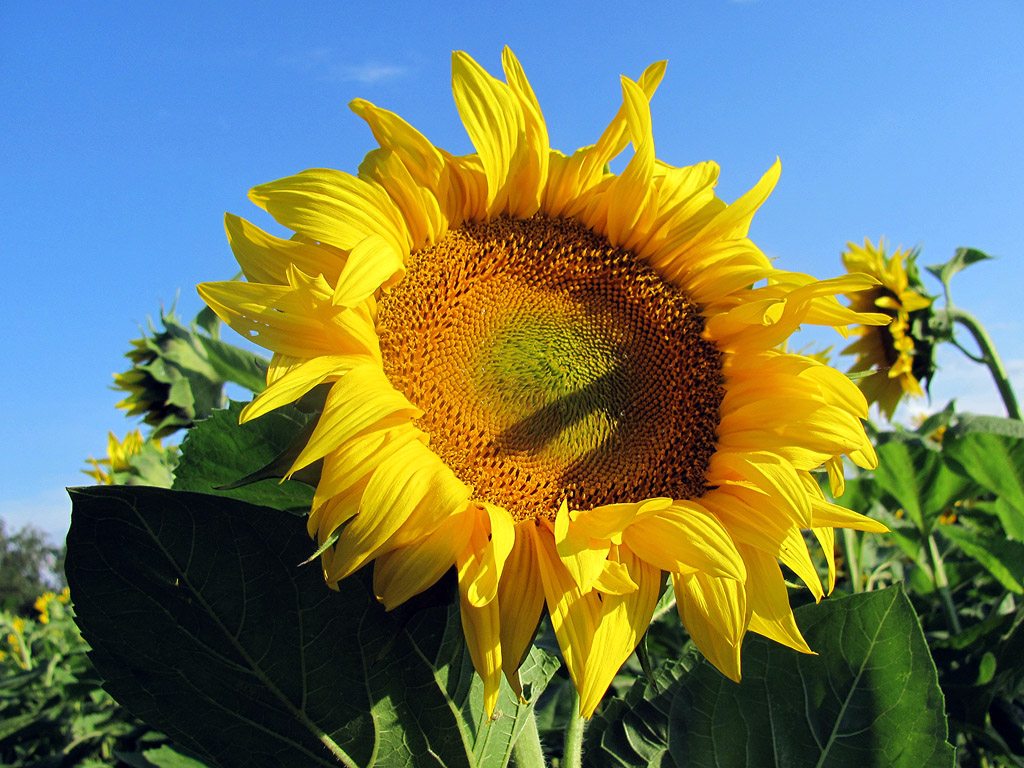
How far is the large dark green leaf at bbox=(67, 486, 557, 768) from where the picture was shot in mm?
→ 1255

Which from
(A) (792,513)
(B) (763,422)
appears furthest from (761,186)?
(A) (792,513)

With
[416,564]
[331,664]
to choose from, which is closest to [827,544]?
[416,564]

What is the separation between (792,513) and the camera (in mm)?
1396

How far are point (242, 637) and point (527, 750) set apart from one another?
0.58 metres

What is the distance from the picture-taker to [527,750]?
1.52 metres

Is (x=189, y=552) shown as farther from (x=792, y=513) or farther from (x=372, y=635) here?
(x=792, y=513)

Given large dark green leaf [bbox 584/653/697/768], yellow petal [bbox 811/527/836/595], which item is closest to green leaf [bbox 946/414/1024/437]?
yellow petal [bbox 811/527/836/595]

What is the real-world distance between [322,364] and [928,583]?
3038mm

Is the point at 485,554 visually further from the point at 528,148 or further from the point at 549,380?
the point at 528,148

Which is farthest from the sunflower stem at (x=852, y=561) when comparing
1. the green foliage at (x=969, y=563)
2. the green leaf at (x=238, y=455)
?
the green leaf at (x=238, y=455)

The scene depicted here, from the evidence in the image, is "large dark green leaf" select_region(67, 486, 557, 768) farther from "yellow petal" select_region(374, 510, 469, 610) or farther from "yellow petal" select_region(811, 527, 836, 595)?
"yellow petal" select_region(811, 527, 836, 595)

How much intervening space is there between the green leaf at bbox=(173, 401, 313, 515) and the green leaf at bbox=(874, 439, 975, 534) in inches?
84.8

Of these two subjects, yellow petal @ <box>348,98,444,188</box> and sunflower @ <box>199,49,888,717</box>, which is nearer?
sunflower @ <box>199,49,888,717</box>

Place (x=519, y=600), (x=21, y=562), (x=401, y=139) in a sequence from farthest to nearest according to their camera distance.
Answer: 1. (x=21, y=562)
2. (x=401, y=139)
3. (x=519, y=600)
